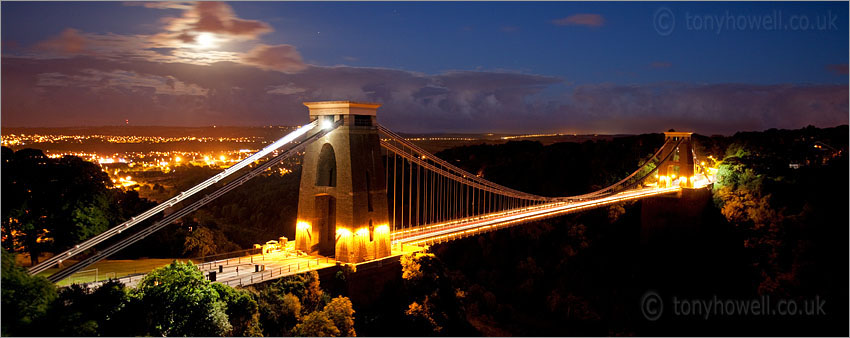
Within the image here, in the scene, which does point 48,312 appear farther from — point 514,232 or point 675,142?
point 675,142

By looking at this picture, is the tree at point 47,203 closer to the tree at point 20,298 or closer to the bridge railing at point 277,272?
the bridge railing at point 277,272

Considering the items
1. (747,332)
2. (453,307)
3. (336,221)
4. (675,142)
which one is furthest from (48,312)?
(675,142)

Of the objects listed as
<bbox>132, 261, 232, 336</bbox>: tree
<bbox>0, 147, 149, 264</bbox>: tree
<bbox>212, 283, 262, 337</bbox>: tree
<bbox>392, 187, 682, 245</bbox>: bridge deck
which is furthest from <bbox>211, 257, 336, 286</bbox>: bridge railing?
<bbox>0, 147, 149, 264</bbox>: tree

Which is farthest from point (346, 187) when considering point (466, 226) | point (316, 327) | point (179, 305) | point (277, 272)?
point (179, 305)

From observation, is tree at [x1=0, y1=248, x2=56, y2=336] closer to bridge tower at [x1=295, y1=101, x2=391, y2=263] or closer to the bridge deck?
bridge tower at [x1=295, y1=101, x2=391, y2=263]

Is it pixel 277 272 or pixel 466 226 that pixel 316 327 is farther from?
pixel 466 226
